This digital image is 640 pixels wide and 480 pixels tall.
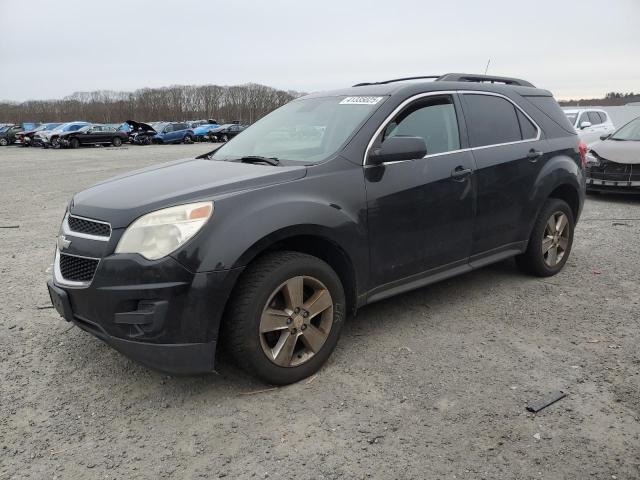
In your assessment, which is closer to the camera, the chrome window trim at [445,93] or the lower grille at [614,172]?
the chrome window trim at [445,93]

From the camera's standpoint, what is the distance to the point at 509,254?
4.66m

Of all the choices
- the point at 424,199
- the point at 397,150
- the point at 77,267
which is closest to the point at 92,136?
the point at 77,267

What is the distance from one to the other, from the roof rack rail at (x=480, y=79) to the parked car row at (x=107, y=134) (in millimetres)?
24425

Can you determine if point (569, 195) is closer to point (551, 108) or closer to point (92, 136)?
point (551, 108)

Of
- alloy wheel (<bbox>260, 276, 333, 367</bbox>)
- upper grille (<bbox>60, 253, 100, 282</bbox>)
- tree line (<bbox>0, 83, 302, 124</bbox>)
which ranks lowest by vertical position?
alloy wheel (<bbox>260, 276, 333, 367</bbox>)

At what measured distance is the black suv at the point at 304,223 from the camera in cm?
280

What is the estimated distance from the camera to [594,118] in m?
15.0

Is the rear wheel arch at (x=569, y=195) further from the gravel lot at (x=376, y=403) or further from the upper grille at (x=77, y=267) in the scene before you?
the upper grille at (x=77, y=267)

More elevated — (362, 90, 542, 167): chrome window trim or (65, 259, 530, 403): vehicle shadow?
(362, 90, 542, 167): chrome window trim

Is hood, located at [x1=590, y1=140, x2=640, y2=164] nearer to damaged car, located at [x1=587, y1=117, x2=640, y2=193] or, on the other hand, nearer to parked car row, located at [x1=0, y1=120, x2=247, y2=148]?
damaged car, located at [x1=587, y1=117, x2=640, y2=193]

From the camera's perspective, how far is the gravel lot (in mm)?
2512

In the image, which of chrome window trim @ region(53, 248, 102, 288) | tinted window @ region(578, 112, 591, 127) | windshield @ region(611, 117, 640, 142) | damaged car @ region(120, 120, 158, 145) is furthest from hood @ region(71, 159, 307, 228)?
damaged car @ region(120, 120, 158, 145)

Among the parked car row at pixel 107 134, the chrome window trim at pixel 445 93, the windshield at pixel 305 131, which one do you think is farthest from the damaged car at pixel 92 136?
the chrome window trim at pixel 445 93

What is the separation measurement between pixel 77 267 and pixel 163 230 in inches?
24.6
